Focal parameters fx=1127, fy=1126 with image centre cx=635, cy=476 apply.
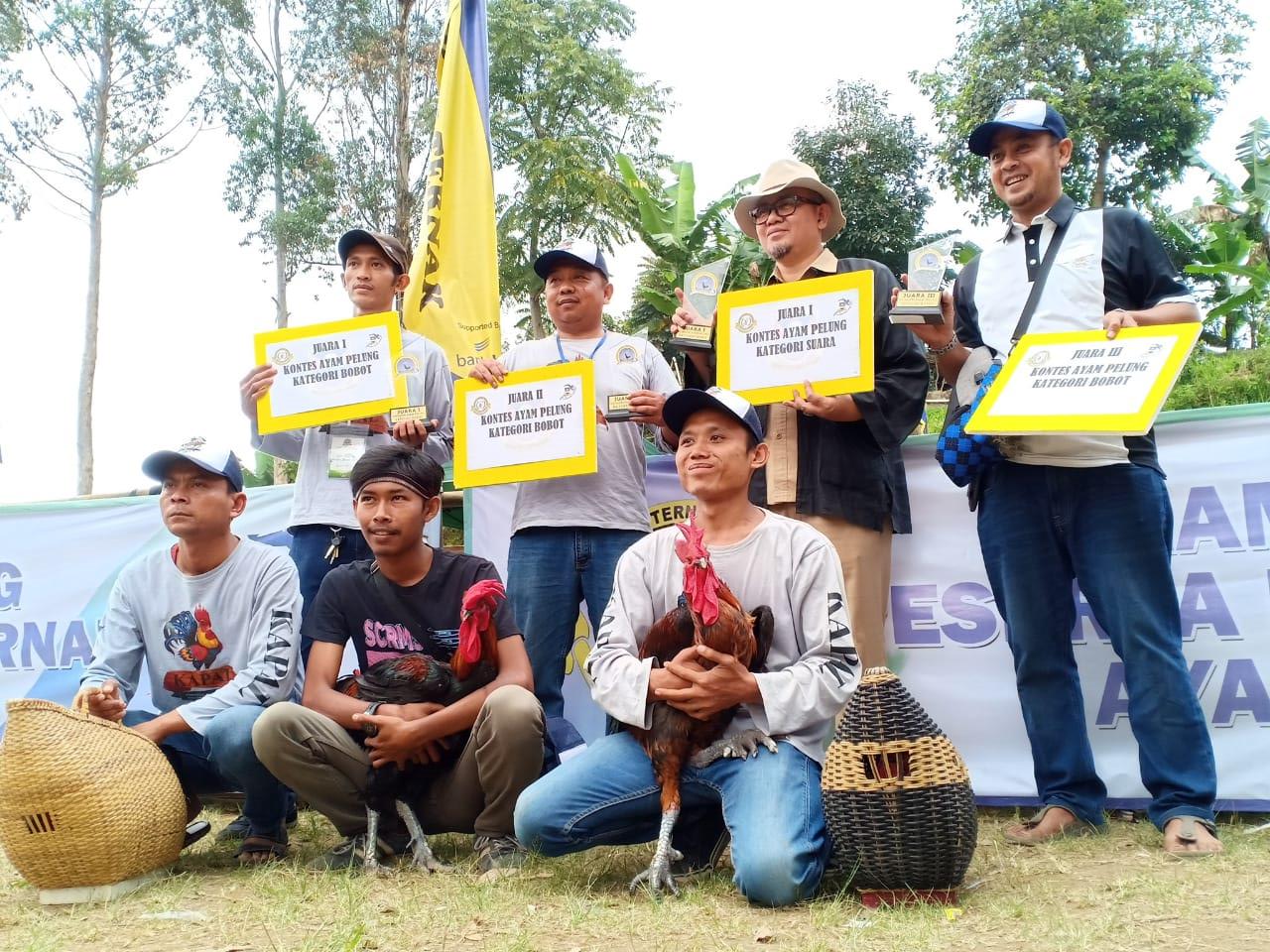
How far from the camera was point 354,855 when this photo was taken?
3969 millimetres

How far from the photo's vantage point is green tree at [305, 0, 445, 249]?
1003 inches

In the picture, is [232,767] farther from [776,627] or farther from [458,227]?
[458,227]

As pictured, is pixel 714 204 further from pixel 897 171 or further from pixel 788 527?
pixel 788 527

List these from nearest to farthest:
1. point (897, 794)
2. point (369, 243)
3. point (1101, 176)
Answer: point (897, 794), point (369, 243), point (1101, 176)

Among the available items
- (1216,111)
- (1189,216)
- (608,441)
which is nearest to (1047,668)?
(608,441)

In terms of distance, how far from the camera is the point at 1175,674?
392 centimetres

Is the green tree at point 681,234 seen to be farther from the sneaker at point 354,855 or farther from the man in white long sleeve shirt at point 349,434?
the sneaker at point 354,855

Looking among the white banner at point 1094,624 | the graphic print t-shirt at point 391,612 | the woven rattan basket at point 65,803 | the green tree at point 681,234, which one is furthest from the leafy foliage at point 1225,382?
the woven rattan basket at point 65,803

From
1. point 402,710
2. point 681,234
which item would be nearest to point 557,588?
point 402,710


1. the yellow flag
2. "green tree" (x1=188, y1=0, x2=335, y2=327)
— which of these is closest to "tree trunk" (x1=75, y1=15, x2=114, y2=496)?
"green tree" (x1=188, y1=0, x2=335, y2=327)

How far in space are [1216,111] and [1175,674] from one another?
2994 cm

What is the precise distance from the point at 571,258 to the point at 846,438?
4.69 ft

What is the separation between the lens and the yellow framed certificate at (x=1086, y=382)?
11.8 feet

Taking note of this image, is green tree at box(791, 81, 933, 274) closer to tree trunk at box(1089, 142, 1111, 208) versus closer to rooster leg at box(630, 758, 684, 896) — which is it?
tree trunk at box(1089, 142, 1111, 208)
